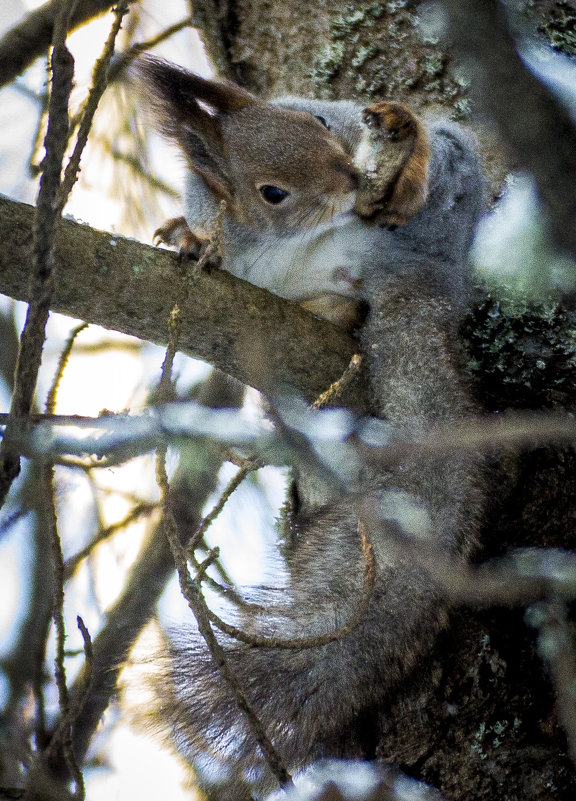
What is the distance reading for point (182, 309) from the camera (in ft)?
3.81

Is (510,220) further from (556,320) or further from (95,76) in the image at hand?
(95,76)

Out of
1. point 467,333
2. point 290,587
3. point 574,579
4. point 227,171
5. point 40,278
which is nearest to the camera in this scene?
point 40,278

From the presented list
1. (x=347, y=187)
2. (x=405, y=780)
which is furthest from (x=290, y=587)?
(x=347, y=187)

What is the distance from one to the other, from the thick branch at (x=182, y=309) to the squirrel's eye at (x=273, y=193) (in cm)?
38

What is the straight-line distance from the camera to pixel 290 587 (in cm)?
130

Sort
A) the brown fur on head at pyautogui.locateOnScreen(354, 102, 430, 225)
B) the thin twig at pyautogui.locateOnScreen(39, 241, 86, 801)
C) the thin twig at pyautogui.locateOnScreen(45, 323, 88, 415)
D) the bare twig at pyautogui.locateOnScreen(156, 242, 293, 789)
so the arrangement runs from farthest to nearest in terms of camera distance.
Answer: the brown fur on head at pyautogui.locateOnScreen(354, 102, 430, 225) → the thin twig at pyautogui.locateOnScreen(45, 323, 88, 415) → the thin twig at pyautogui.locateOnScreen(39, 241, 86, 801) → the bare twig at pyautogui.locateOnScreen(156, 242, 293, 789)

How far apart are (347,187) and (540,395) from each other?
0.54 meters

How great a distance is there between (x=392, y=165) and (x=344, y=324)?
0.31m

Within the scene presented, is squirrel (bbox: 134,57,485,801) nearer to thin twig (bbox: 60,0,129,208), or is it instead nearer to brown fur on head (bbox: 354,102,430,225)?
brown fur on head (bbox: 354,102,430,225)

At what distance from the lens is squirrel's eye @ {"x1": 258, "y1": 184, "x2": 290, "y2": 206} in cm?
163

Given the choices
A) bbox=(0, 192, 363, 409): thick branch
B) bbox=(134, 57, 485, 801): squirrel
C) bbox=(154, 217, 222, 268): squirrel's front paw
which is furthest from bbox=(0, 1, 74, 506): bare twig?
bbox=(154, 217, 222, 268): squirrel's front paw

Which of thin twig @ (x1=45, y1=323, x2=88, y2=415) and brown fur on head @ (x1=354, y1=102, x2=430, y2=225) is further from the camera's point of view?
brown fur on head @ (x1=354, y1=102, x2=430, y2=225)

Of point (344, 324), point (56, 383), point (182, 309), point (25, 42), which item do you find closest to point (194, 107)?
point (25, 42)

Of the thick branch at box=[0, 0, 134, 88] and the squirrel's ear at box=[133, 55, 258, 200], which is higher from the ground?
the thick branch at box=[0, 0, 134, 88]
